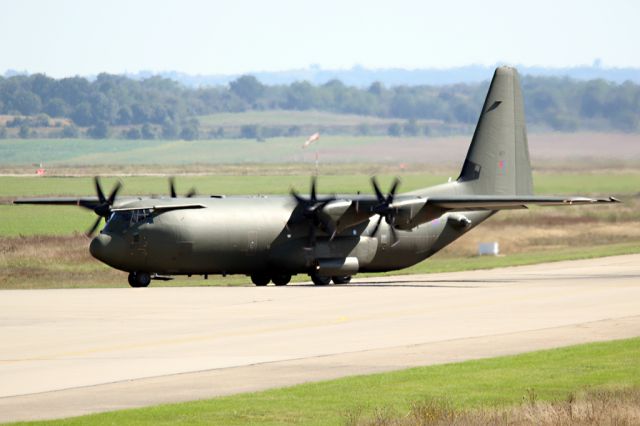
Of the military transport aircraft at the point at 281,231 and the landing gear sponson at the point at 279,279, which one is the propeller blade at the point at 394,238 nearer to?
the military transport aircraft at the point at 281,231

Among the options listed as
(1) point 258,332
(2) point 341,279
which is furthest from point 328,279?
(1) point 258,332

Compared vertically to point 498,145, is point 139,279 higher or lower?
lower

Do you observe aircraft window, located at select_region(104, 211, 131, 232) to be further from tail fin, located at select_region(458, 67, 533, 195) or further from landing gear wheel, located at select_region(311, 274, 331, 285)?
tail fin, located at select_region(458, 67, 533, 195)

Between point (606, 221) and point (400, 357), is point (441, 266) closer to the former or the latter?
point (606, 221)

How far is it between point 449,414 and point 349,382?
12.4 feet

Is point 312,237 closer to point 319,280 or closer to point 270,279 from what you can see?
point 319,280

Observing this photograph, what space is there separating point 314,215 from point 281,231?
1.25 meters

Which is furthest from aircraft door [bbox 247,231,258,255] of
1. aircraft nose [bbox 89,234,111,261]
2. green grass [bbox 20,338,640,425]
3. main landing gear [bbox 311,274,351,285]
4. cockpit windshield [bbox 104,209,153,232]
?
green grass [bbox 20,338,640,425]

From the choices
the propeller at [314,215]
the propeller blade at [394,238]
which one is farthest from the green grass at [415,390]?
the propeller blade at [394,238]

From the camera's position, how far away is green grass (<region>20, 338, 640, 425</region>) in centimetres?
1745

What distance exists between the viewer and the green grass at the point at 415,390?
1745cm

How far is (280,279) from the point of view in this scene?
1745 inches

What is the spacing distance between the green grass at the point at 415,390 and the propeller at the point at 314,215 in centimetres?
1921

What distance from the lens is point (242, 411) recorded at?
17.8 m
